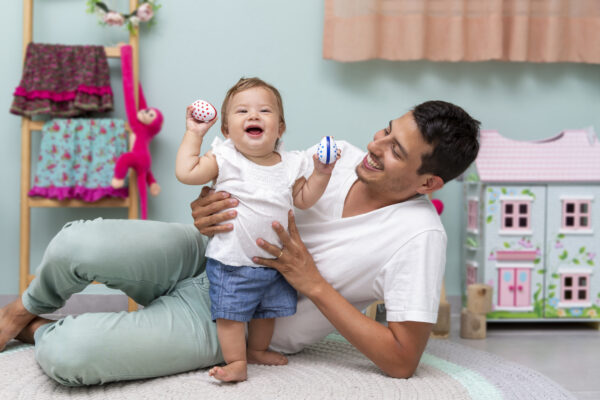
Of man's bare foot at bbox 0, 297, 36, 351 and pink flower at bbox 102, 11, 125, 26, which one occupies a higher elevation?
pink flower at bbox 102, 11, 125, 26

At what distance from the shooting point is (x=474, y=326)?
1.90 meters

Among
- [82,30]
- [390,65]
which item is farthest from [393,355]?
[82,30]

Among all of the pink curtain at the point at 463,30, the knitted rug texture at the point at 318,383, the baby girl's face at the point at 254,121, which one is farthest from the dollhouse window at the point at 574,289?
the baby girl's face at the point at 254,121

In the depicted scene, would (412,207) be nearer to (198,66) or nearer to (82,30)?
(198,66)

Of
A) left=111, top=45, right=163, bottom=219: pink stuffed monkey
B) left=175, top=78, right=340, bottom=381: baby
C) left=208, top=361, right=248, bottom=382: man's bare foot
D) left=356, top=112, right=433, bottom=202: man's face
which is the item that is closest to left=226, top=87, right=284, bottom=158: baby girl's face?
Result: left=175, top=78, right=340, bottom=381: baby

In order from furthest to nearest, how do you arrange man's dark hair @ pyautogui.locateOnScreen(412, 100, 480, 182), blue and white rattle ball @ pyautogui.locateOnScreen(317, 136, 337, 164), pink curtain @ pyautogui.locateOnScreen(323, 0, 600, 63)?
pink curtain @ pyautogui.locateOnScreen(323, 0, 600, 63) → man's dark hair @ pyautogui.locateOnScreen(412, 100, 480, 182) → blue and white rattle ball @ pyautogui.locateOnScreen(317, 136, 337, 164)

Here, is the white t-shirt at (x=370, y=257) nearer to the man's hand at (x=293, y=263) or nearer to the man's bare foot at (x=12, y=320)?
the man's hand at (x=293, y=263)

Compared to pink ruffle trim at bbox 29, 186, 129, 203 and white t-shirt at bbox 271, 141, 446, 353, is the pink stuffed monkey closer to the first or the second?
pink ruffle trim at bbox 29, 186, 129, 203

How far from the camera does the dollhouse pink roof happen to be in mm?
1974

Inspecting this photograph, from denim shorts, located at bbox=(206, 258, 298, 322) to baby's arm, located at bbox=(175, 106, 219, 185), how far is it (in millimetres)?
178

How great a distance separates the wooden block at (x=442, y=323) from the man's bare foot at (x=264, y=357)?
667mm

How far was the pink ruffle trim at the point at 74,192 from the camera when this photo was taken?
199 centimetres

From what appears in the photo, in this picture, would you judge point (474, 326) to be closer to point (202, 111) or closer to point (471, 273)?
point (471, 273)

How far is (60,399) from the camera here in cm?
115
